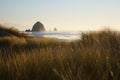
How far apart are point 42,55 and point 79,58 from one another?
0.67m

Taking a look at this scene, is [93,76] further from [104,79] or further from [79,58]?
[79,58]

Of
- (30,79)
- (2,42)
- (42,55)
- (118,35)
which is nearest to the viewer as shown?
(30,79)

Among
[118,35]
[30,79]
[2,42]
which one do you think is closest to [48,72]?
[30,79]

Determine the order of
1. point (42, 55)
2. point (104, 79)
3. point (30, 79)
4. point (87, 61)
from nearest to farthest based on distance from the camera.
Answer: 1. point (104, 79)
2. point (30, 79)
3. point (87, 61)
4. point (42, 55)

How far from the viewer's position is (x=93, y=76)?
145 inches

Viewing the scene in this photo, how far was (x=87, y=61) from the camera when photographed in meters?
4.20

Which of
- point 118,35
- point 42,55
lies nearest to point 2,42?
point 118,35

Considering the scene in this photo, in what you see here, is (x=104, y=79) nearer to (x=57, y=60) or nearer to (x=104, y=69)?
(x=104, y=69)

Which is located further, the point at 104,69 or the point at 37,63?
the point at 37,63

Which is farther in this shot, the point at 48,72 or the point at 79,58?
the point at 79,58

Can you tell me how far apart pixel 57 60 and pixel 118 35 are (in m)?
5.20

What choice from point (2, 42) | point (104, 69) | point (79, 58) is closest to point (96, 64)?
point (104, 69)

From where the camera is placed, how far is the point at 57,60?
4.30m

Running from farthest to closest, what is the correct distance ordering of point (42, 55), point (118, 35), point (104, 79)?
point (118, 35) < point (42, 55) < point (104, 79)
